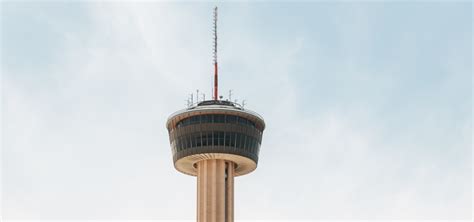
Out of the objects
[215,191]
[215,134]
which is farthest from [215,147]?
[215,191]

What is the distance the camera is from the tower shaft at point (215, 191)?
402ft

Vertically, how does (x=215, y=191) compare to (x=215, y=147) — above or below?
below

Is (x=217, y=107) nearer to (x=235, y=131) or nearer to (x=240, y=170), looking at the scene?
(x=235, y=131)

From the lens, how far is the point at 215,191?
12319 cm

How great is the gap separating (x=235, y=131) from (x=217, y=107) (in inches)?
197

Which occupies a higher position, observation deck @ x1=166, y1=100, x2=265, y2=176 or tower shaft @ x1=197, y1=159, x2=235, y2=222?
observation deck @ x1=166, y1=100, x2=265, y2=176

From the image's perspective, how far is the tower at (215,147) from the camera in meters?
124

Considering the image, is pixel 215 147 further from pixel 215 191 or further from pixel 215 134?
pixel 215 191

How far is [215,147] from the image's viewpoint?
12381 cm

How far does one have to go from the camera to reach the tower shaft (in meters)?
123

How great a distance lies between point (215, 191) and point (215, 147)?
7.15m

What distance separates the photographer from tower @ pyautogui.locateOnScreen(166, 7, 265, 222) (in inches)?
4862

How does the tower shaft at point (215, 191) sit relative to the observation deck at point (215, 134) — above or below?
below

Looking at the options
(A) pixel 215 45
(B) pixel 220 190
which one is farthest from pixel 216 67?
(B) pixel 220 190
